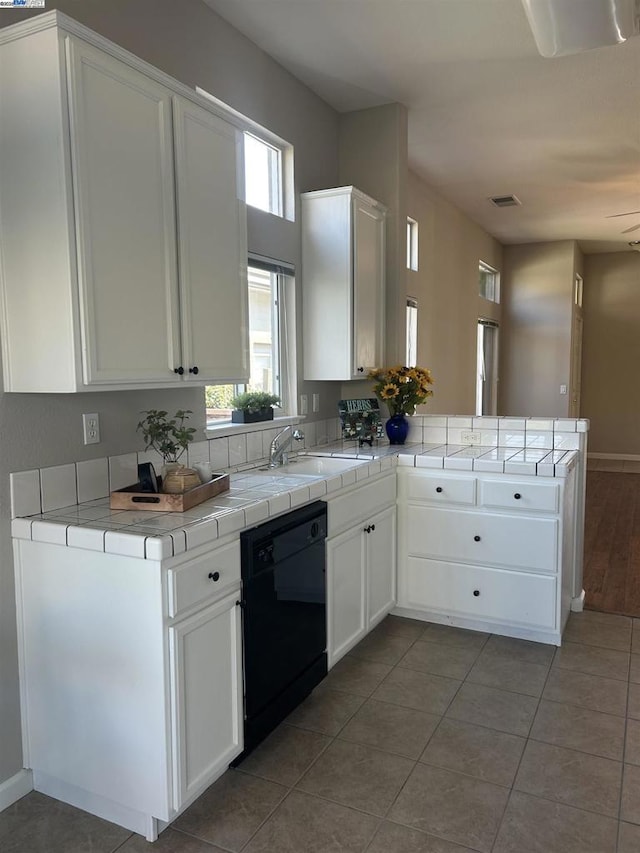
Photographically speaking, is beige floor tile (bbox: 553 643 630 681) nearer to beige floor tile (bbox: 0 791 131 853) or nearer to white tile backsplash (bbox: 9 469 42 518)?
beige floor tile (bbox: 0 791 131 853)

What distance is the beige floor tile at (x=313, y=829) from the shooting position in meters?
1.83

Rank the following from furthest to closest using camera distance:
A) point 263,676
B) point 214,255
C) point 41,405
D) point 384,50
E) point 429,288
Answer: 1. point 429,288
2. point 384,50
3. point 214,255
4. point 263,676
5. point 41,405

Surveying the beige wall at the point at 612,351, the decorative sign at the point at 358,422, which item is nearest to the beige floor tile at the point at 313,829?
the decorative sign at the point at 358,422

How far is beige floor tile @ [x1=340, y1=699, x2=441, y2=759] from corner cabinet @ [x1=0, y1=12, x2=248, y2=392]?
4.85 feet

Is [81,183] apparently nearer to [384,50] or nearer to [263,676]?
[263,676]

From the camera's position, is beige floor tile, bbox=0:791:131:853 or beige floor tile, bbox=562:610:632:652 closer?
beige floor tile, bbox=0:791:131:853

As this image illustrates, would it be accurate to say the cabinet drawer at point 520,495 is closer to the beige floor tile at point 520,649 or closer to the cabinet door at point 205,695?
the beige floor tile at point 520,649

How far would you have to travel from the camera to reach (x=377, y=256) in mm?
3840

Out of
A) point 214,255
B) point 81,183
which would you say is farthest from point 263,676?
point 81,183

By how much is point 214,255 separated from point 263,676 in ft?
5.07

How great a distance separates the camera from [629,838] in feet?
6.07

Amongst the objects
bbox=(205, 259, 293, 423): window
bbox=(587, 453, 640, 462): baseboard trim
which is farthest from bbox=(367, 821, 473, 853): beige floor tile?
bbox=(587, 453, 640, 462): baseboard trim

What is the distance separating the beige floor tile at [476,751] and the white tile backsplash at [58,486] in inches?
60.4

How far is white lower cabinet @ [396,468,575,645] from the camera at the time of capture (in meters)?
3.05
